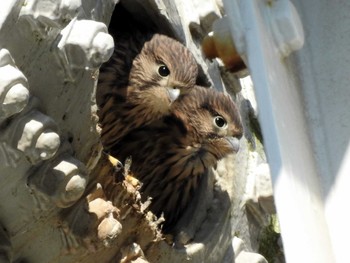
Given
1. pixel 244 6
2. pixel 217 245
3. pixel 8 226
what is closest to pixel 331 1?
pixel 244 6

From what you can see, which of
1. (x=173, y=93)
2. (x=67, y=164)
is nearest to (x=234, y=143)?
(x=173, y=93)

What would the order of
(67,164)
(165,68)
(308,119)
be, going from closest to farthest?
(308,119) → (67,164) → (165,68)

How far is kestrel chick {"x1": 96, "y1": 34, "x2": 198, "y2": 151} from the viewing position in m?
3.33

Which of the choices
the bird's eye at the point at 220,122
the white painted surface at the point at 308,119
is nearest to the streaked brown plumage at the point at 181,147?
the bird's eye at the point at 220,122

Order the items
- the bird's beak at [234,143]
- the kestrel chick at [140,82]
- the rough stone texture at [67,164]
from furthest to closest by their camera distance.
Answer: the bird's beak at [234,143], the kestrel chick at [140,82], the rough stone texture at [67,164]

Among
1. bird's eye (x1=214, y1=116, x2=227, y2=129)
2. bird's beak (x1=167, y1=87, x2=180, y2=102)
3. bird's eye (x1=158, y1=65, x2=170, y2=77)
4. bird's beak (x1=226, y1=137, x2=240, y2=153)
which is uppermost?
bird's eye (x1=158, y1=65, x2=170, y2=77)

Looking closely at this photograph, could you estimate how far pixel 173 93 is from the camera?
11.3 ft

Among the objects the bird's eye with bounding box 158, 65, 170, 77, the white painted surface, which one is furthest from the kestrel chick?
the white painted surface

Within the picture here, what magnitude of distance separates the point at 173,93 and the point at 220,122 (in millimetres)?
180

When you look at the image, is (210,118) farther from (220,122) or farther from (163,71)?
(163,71)

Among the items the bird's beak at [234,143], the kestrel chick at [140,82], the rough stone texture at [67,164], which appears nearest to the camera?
the rough stone texture at [67,164]

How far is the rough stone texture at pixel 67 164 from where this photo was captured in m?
2.38

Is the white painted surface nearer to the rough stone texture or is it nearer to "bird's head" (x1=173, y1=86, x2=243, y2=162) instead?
the rough stone texture

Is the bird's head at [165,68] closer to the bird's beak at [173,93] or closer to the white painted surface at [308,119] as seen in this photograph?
Answer: the bird's beak at [173,93]
